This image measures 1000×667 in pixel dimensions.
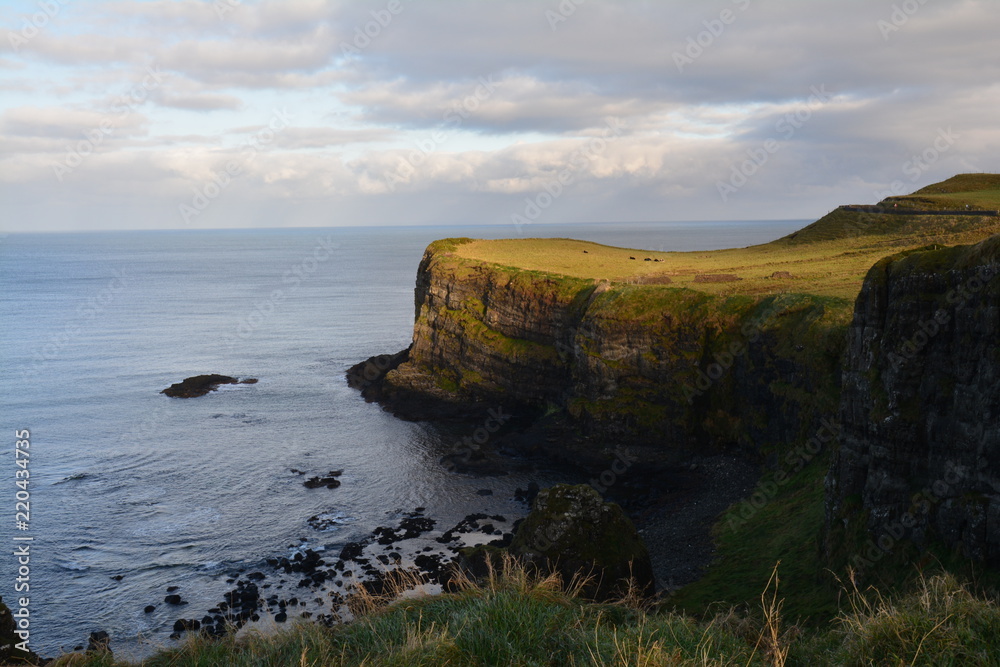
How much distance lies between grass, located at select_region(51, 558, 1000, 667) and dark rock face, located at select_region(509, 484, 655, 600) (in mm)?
16344

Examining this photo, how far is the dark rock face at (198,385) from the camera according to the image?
3039 inches

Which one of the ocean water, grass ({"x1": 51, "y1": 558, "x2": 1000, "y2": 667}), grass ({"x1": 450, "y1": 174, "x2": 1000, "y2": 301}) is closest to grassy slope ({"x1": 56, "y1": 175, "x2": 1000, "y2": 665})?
grass ({"x1": 51, "y1": 558, "x2": 1000, "y2": 667})

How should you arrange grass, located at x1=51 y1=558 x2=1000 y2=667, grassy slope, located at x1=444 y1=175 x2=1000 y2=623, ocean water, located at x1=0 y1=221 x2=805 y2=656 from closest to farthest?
grass, located at x1=51 y1=558 x2=1000 y2=667 < grassy slope, located at x1=444 y1=175 x2=1000 y2=623 < ocean water, located at x1=0 y1=221 x2=805 y2=656

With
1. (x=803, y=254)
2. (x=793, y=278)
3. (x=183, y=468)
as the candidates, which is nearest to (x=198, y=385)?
(x=183, y=468)

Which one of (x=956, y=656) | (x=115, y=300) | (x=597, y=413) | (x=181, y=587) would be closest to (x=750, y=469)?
Answer: (x=597, y=413)

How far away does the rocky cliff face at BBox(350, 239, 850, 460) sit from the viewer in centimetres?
4656

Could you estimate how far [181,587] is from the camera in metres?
37.8

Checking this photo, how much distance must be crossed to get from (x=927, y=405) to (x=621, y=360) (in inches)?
1265

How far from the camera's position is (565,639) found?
11.9 meters

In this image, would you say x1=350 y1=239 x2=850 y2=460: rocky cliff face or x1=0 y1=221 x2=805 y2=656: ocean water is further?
x1=350 y1=239 x2=850 y2=460: rocky cliff face

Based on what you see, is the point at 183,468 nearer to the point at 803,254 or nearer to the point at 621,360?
the point at 621,360

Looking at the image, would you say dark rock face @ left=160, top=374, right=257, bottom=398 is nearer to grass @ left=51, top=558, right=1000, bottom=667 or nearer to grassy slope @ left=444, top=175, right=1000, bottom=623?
grassy slope @ left=444, top=175, right=1000, bottom=623

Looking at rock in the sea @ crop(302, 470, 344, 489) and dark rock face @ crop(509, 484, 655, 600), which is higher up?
dark rock face @ crop(509, 484, 655, 600)

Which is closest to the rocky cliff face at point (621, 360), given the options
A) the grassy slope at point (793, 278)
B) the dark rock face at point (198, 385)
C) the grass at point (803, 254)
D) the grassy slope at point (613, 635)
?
the grassy slope at point (793, 278)
